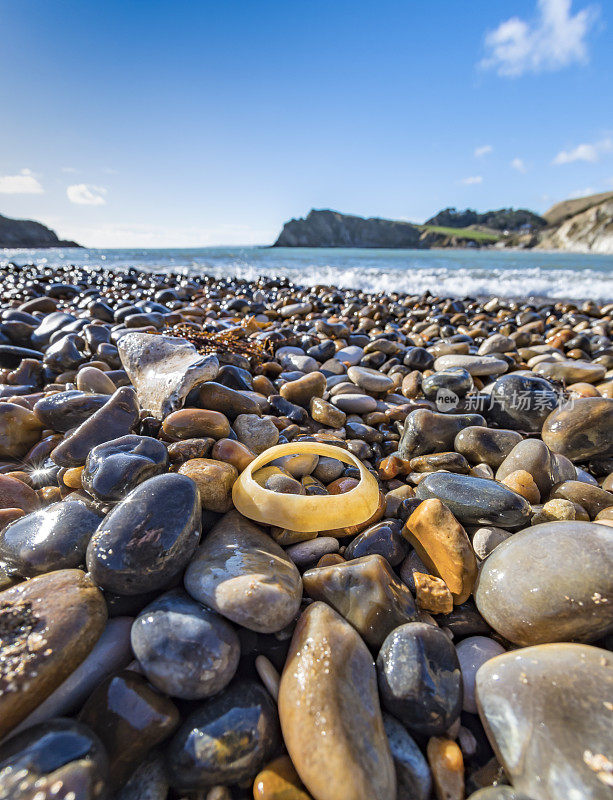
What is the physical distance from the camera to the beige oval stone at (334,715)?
934 mm

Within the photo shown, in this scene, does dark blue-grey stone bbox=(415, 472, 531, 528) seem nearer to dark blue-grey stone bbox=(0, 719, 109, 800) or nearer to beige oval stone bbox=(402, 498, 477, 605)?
beige oval stone bbox=(402, 498, 477, 605)

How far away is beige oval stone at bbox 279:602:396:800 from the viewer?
93 cm

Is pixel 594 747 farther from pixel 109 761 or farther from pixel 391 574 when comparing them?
pixel 109 761

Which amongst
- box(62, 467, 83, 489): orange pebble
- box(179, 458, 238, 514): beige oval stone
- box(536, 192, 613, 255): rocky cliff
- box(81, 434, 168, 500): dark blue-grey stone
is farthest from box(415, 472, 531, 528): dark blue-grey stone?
box(536, 192, 613, 255): rocky cliff

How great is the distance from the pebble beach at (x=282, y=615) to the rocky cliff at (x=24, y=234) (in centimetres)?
8122

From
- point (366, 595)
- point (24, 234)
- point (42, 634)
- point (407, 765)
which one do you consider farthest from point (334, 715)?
point (24, 234)

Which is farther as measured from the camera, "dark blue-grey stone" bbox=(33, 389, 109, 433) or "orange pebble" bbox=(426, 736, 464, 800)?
"dark blue-grey stone" bbox=(33, 389, 109, 433)

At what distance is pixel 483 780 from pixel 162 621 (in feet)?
3.16

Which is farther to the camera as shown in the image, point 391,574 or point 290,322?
point 290,322

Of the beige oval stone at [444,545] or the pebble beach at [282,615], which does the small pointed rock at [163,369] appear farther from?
the beige oval stone at [444,545]

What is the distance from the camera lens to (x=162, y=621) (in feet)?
3.69

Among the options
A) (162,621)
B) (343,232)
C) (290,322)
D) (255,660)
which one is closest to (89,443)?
(162,621)

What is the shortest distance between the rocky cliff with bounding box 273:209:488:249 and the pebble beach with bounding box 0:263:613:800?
84704 mm

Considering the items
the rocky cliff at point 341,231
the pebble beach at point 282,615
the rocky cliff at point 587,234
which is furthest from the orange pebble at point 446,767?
the rocky cliff at point 341,231
